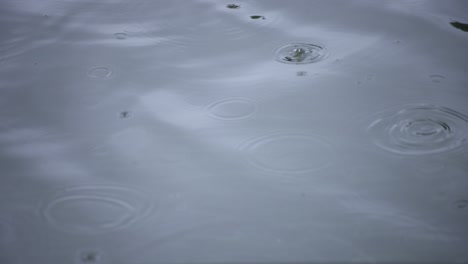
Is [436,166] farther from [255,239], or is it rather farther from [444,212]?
[255,239]

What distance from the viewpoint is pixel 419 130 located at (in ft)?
4.40

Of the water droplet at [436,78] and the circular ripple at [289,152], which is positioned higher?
the water droplet at [436,78]

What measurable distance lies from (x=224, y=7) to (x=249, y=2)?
0.11 m

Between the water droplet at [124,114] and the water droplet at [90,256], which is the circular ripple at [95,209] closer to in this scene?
the water droplet at [90,256]

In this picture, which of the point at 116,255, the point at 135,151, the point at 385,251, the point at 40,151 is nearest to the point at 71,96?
the point at 40,151

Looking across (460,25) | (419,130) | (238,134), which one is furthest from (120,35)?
(460,25)

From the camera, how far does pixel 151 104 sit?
4.99 feet

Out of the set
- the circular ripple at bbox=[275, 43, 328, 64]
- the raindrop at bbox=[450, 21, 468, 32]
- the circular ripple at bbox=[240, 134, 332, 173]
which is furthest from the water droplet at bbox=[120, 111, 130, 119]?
the raindrop at bbox=[450, 21, 468, 32]

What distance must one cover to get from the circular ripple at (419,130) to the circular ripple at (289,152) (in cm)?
16

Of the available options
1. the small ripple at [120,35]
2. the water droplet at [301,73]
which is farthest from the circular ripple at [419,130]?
the small ripple at [120,35]

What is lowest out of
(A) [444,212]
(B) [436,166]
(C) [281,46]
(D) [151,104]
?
(A) [444,212]

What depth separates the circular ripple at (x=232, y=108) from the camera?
1447 mm

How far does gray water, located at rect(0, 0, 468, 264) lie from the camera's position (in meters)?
1.13

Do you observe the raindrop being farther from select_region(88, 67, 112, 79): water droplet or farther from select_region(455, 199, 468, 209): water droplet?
select_region(88, 67, 112, 79): water droplet
